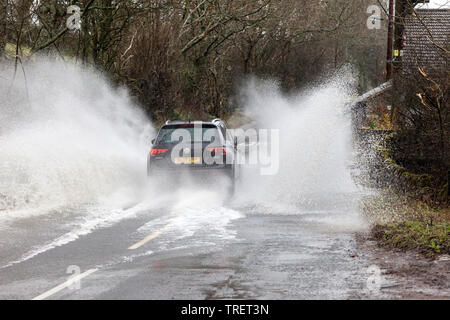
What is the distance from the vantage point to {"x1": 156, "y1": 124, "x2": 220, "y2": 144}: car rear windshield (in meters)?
17.3

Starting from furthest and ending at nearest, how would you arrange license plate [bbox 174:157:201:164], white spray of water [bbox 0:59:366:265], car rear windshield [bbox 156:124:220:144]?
1. car rear windshield [bbox 156:124:220:144]
2. license plate [bbox 174:157:201:164]
3. white spray of water [bbox 0:59:366:265]

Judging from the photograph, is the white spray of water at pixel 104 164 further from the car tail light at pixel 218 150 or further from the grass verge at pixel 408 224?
the grass verge at pixel 408 224

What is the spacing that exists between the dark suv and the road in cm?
161

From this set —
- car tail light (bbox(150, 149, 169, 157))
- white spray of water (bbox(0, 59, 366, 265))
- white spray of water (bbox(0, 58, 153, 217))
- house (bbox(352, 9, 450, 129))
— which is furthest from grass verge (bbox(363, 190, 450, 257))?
white spray of water (bbox(0, 58, 153, 217))

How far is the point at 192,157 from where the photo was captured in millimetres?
17062

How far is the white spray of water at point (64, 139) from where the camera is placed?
17641 mm

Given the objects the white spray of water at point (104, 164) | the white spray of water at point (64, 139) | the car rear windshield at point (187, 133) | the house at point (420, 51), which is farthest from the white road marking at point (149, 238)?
the house at point (420, 51)

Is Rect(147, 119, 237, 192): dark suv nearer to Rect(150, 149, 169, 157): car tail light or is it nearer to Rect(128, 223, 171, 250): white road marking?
Rect(150, 149, 169, 157): car tail light

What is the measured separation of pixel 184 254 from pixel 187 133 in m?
7.45

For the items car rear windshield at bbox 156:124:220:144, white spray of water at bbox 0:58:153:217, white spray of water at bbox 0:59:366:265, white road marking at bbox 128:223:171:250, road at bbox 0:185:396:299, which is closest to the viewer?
road at bbox 0:185:396:299

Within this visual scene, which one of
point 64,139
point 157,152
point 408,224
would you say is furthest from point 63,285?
point 64,139
